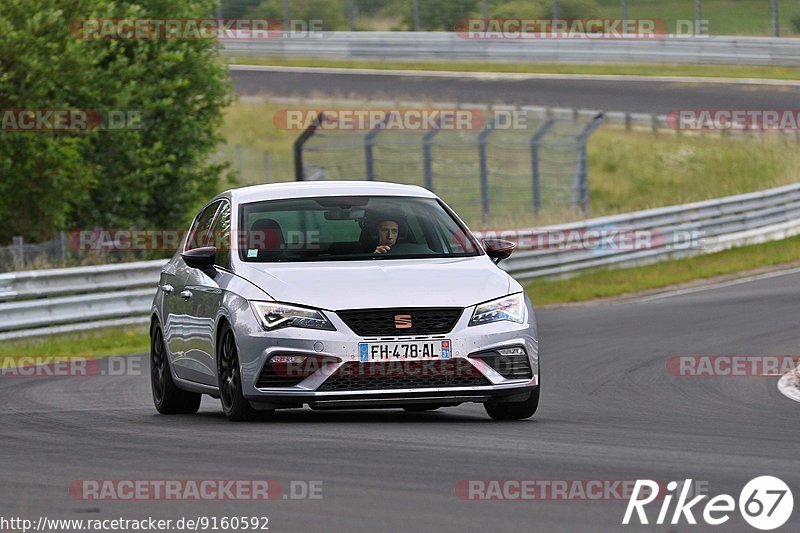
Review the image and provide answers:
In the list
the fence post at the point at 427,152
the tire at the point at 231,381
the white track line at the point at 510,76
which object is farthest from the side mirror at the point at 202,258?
the white track line at the point at 510,76

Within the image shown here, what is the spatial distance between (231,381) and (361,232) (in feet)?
4.47

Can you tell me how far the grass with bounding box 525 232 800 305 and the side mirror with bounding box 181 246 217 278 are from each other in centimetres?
1378

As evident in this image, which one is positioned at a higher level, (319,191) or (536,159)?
(319,191)

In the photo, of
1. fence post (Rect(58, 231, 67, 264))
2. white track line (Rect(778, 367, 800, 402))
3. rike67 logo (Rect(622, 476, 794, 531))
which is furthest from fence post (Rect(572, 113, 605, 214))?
rike67 logo (Rect(622, 476, 794, 531))

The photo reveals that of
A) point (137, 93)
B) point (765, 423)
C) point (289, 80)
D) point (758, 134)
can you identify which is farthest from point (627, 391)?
point (289, 80)

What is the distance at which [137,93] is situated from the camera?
27859mm

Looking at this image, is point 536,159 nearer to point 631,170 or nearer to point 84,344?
point 631,170

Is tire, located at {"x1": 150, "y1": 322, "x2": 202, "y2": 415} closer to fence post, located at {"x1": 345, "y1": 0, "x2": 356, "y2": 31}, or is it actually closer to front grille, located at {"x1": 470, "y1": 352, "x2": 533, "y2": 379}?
front grille, located at {"x1": 470, "y1": 352, "x2": 533, "y2": 379}

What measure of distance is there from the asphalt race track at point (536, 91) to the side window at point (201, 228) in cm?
2785

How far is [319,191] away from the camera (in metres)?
11.2

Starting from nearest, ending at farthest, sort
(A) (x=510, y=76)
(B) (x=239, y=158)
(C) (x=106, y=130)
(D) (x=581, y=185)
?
(C) (x=106, y=130)
(D) (x=581, y=185)
(B) (x=239, y=158)
(A) (x=510, y=76)

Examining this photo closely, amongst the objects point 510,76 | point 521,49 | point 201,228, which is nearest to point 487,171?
point 510,76

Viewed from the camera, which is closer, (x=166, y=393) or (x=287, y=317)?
(x=287, y=317)

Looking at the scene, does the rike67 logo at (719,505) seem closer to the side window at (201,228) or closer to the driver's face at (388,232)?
the driver's face at (388,232)
